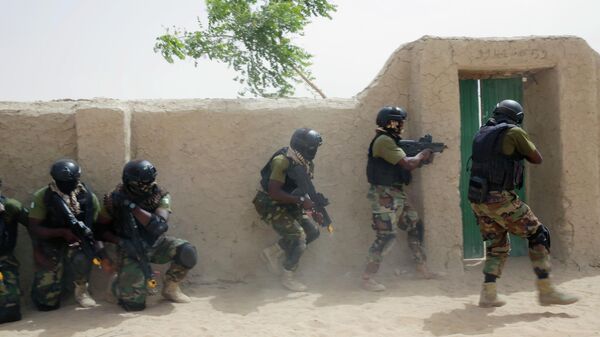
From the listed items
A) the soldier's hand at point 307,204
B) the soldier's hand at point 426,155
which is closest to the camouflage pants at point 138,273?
the soldier's hand at point 307,204

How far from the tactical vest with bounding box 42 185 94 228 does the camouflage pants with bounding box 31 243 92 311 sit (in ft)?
0.60

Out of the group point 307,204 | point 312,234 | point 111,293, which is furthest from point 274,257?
point 111,293

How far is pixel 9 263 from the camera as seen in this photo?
4066 mm

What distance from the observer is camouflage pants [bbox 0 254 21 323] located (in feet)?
12.9

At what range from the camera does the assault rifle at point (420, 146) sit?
465cm

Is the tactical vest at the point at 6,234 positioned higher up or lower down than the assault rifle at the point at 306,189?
lower down

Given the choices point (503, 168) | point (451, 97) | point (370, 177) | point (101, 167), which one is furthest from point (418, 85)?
point (101, 167)

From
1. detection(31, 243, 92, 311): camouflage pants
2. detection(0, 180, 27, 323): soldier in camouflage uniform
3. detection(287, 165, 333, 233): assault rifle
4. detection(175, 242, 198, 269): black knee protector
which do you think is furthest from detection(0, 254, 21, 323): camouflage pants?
detection(287, 165, 333, 233): assault rifle

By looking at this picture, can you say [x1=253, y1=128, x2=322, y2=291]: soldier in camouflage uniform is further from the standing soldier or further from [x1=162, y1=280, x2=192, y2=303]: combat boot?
the standing soldier

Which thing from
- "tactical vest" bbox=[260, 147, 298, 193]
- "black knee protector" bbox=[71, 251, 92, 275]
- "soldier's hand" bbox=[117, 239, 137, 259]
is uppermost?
"tactical vest" bbox=[260, 147, 298, 193]

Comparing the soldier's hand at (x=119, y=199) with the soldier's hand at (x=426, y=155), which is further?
the soldier's hand at (x=426, y=155)

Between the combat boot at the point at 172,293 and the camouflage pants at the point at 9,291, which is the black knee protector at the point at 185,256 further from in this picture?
the camouflage pants at the point at 9,291

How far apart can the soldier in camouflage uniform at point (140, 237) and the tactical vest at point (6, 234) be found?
60cm

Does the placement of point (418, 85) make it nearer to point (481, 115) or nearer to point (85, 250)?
A: point (481, 115)
